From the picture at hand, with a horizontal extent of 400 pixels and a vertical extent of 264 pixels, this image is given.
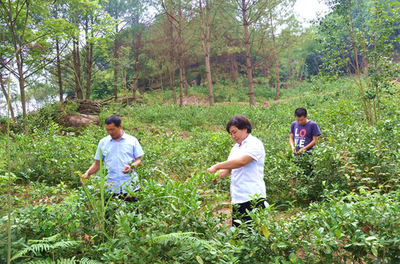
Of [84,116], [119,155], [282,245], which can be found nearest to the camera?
[282,245]

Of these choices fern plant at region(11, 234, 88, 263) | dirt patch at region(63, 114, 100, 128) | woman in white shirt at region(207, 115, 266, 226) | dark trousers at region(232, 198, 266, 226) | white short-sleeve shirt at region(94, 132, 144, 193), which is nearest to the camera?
fern plant at region(11, 234, 88, 263)

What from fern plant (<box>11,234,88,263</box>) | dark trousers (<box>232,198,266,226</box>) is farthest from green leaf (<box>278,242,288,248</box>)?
fern plant (<box>11,234,88,263</box>)

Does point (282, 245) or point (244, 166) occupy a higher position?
point (244, 166)

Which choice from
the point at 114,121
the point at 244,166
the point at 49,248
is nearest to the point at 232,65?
the point at 114,121

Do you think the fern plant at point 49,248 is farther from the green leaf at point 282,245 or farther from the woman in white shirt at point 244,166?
the woman in white shirt at point 244,166

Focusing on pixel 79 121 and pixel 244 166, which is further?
pixel 79 121

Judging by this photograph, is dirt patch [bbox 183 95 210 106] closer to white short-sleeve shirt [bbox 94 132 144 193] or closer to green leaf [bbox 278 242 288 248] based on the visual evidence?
white short-sleeve shirt [bbox 94 132 144 193]

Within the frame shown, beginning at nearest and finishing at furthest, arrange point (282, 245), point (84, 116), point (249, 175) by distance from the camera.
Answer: point (282, 245) < point (249, 175) < point (84, 116)

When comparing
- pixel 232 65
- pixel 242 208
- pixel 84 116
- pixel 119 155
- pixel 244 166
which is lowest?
pixel 242 208

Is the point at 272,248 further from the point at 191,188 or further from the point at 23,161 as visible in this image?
the point at 23,161

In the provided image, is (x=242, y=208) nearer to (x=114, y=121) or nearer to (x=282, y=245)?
(x=282, y=245)

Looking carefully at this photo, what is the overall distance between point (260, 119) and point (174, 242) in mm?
10301

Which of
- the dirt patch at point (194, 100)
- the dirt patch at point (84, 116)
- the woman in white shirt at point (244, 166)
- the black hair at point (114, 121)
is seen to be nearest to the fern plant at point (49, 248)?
the woman in white shirt at point (244, 166)

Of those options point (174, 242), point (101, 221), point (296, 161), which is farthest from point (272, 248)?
point (296, 161)
